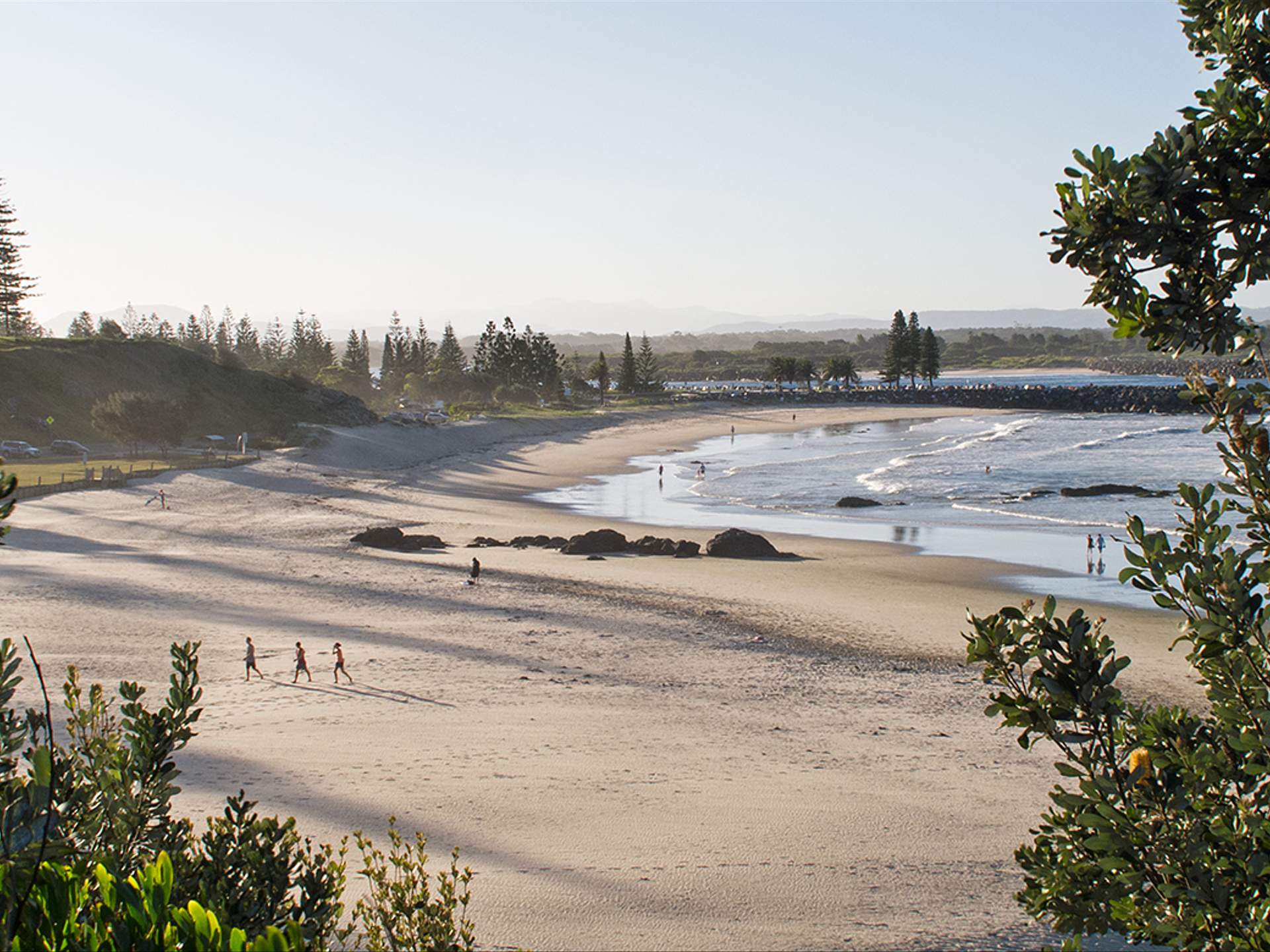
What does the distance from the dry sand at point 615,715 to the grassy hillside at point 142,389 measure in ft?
111

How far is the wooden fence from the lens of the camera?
36.8 metres

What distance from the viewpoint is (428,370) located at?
12181 centimetres

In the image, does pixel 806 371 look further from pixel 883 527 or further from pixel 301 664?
pixel 301 664

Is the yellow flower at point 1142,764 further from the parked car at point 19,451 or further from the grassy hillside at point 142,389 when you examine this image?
the grassy hillside at point 142,389

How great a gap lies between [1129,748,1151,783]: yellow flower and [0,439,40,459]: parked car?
5726 cm

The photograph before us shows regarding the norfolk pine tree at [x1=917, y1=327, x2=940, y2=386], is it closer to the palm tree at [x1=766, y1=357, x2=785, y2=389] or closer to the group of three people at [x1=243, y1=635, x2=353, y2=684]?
the palm tree at [x1=766, y1=357, x2=785, y2=389]

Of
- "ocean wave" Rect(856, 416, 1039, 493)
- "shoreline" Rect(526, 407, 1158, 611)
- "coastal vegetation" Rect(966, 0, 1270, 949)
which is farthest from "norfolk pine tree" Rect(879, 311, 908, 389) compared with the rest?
"coastal vegetation" Rect(966, 0, 1270, 949)

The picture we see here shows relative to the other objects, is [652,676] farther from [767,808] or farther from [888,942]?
[888,942]

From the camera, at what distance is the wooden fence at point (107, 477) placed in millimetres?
36750

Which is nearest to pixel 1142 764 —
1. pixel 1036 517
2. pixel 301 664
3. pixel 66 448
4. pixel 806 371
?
pixel 301 664

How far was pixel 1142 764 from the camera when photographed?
3160 mm

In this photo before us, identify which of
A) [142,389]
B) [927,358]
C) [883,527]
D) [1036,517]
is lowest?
[883,527]

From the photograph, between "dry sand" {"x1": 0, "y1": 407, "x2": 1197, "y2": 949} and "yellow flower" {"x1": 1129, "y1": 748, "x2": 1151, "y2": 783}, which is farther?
"dry sand" {"x1": 0, "y1": 407, "x2": 1197, "y2": 949}

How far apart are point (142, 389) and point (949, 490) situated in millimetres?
53234
